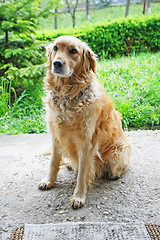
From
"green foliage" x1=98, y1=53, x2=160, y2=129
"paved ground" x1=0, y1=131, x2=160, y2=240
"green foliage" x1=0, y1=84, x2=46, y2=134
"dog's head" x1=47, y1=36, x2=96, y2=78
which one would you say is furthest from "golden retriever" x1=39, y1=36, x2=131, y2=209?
"green foliage" x1=98, y1=53, x2=160, y2=129

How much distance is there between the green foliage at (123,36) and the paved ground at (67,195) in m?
5.24

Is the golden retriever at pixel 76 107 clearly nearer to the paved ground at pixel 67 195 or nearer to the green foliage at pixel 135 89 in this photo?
the paved ground at pixel 67 195

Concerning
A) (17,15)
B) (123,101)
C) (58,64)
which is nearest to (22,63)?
(17,15)

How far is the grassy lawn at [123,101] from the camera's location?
4438mm

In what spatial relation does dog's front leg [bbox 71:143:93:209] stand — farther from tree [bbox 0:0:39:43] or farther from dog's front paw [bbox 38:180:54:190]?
tree [bbox 0:0:39:43]

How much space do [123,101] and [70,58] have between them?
2.88 metres

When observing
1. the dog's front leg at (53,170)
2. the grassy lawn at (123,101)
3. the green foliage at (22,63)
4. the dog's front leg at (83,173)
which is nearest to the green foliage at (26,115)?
the grassy lawn at (123,101)

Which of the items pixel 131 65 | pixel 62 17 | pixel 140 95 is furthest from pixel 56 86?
pixel 62 17

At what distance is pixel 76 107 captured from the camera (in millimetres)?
A: 2172

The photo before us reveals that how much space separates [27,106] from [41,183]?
269 centimetres

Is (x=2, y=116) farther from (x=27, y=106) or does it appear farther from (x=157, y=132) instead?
(x=157, y=132)

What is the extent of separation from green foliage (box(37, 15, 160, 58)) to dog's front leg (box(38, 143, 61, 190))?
18.5ft

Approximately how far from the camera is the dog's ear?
2229mm

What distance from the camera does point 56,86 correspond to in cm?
224
